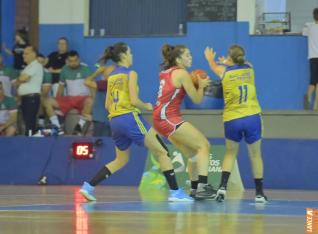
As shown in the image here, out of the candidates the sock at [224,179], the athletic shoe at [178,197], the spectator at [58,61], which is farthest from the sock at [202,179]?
the spectator at [58,61]

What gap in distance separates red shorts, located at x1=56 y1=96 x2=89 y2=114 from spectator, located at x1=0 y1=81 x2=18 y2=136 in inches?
36.5

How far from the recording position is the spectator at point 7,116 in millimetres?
15961

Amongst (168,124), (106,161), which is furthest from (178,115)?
(106,161)

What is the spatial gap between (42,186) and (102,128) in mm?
1751

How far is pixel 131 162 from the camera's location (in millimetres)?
15078

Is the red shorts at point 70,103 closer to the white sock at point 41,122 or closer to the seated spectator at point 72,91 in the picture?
the seated spectator at point 72,91

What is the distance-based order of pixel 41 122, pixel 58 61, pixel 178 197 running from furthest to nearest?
pixel 58 61 → pixel 41 122 → pixel 178 197

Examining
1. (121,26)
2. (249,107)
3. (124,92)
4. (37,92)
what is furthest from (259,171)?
(121,26)

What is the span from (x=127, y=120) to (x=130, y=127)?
107mm

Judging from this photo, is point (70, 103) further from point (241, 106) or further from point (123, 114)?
point (241, 106)

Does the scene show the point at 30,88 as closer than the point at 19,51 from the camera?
Yes

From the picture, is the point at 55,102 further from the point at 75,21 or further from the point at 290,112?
the point at 290,112

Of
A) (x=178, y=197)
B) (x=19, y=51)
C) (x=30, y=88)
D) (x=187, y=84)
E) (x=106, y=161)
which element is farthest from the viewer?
(x=19, y=51)

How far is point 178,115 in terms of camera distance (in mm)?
10734
